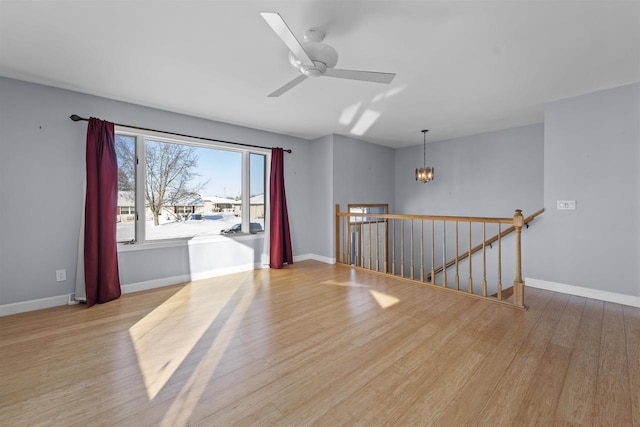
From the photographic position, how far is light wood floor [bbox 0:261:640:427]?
1.42 metres

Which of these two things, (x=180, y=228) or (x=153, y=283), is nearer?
(x=153, y=283)

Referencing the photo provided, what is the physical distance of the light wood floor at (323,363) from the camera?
1421 mm

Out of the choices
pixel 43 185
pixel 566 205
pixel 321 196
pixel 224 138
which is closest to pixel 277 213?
pixel 321 196

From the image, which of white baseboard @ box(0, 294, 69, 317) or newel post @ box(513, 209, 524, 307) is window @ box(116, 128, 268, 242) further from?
newel post @ box(513, 209, 524, 307)

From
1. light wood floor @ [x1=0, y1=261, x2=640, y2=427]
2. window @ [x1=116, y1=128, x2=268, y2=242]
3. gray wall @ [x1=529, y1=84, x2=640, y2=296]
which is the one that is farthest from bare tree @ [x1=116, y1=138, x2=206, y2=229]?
gray wall @ [x1=529, y1=84, x2=640, y2=296]

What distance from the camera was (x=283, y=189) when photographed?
4.66 meters

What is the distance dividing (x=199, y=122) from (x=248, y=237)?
6.15 ft

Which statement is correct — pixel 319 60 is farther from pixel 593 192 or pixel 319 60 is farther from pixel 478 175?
pixel 478 175

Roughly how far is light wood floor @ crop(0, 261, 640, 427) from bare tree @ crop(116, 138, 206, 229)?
1323 mm

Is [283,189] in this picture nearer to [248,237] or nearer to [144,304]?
[248,237]

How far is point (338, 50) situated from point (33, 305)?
153 inches

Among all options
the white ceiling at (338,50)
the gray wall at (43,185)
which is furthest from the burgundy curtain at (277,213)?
the gray wall at (43,185)

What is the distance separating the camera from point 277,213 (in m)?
4.54

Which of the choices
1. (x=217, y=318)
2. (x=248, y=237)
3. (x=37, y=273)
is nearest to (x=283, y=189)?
(x=248, y=237)
